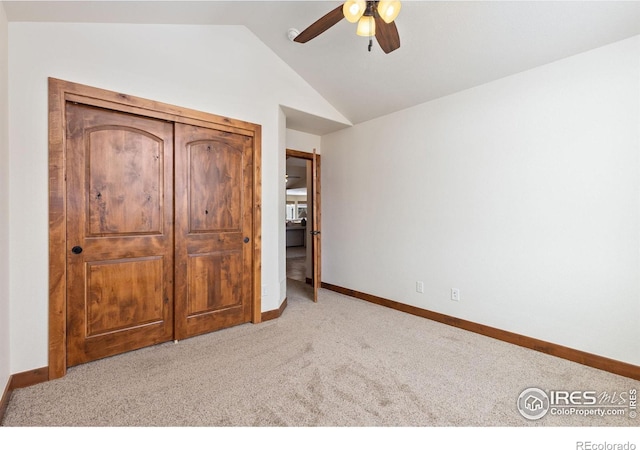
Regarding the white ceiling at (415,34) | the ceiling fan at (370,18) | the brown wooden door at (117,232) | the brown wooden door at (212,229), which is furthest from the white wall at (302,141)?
the ceiling fan at (370,18)

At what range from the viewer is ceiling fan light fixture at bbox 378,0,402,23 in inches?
66.2

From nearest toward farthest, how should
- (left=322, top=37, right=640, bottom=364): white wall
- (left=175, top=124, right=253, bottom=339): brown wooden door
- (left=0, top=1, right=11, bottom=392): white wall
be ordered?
(left=0, top=1, right=11, bottom=392): white wall → (left=322, top=37, right=640, bottom=364): white wall → (left=175, top=124, right=253, bottom=339): brown wooden door

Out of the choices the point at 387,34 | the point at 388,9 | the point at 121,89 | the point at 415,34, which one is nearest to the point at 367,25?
the point at 387,34

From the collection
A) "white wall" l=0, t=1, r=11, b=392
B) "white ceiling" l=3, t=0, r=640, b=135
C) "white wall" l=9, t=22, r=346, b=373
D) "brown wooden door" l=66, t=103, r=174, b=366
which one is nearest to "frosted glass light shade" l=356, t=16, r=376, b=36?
"white ceiling" l=3, t=0, r=640, b=135

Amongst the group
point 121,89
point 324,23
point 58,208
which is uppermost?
point 324,23

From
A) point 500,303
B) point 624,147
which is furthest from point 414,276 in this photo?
point 624,147

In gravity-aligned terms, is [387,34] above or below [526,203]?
above

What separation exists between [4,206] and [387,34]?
278cm

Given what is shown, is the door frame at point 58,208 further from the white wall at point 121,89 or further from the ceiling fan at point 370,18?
the ceiling fan at point 370,18

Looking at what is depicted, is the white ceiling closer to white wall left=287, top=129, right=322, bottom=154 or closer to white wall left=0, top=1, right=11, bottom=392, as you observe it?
white wall left=0, top=1, right=11, bottom=392

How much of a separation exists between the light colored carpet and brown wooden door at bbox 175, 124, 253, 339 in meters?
0.27

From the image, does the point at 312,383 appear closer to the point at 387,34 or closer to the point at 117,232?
the point at 117,232

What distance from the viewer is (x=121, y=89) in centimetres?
240

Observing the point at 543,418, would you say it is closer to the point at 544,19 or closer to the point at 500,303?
the point at 500,303
